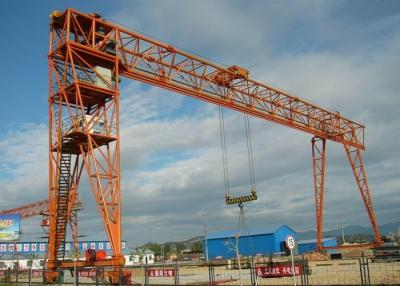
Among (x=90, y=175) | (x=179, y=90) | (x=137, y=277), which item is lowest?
(x=137, y=277)

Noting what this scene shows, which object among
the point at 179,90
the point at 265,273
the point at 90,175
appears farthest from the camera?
the point at 179,90

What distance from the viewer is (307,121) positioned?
4275 cm

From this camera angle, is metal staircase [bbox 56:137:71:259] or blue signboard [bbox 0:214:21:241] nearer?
metal staircase [bbox 56:137:71:259]

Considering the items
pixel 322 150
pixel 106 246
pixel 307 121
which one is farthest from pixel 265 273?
pixel 106 246

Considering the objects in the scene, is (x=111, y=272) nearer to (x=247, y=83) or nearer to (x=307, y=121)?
(x=247, y=83)

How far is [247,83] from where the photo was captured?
1384 inches

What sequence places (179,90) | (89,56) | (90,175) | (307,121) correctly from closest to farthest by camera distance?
1. (90,175)
2. (89,56)
3. (179,90)
4. (307,121)

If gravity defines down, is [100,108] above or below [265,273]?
above

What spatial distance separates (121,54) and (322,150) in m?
27.0

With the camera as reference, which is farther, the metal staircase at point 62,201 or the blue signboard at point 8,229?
the blue signboard at point 8,229

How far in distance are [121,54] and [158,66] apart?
265 cm

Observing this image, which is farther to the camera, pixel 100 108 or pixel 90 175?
pixel 100 108

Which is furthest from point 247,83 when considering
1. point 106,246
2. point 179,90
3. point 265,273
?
point 106,246

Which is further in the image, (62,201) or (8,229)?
(8,229)
